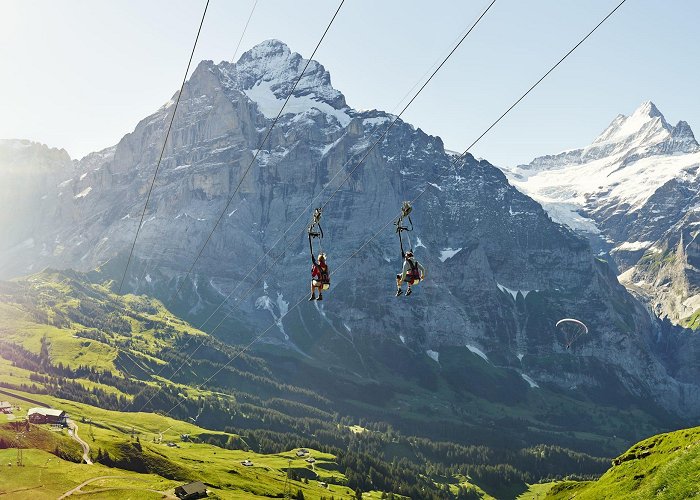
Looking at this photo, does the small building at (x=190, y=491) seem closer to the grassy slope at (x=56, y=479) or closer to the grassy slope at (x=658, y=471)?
the grassy slope at (x=56, y=479)

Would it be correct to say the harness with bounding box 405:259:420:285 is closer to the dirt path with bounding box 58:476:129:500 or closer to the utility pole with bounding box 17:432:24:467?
the dirt path with bounding box 58:476:129:500

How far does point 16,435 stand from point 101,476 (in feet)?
108

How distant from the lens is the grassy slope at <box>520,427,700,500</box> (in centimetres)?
4750

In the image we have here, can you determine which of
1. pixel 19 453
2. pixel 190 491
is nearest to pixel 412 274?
pixel 190 491

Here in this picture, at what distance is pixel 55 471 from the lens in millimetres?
143625

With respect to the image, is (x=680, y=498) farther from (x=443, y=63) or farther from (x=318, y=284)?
(x=443, y=63)

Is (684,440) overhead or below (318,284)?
below

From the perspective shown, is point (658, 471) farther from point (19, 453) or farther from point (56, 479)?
point (19, 453)

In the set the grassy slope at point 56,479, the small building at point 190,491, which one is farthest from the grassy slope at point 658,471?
the grassy slope at point 56,479

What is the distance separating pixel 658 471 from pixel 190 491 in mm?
116889

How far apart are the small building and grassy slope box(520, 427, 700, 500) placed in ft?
296

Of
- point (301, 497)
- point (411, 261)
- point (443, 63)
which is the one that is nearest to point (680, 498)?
point (411, 261)

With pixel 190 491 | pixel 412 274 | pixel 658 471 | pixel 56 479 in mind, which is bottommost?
pixel 190 491

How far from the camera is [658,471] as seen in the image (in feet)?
205
